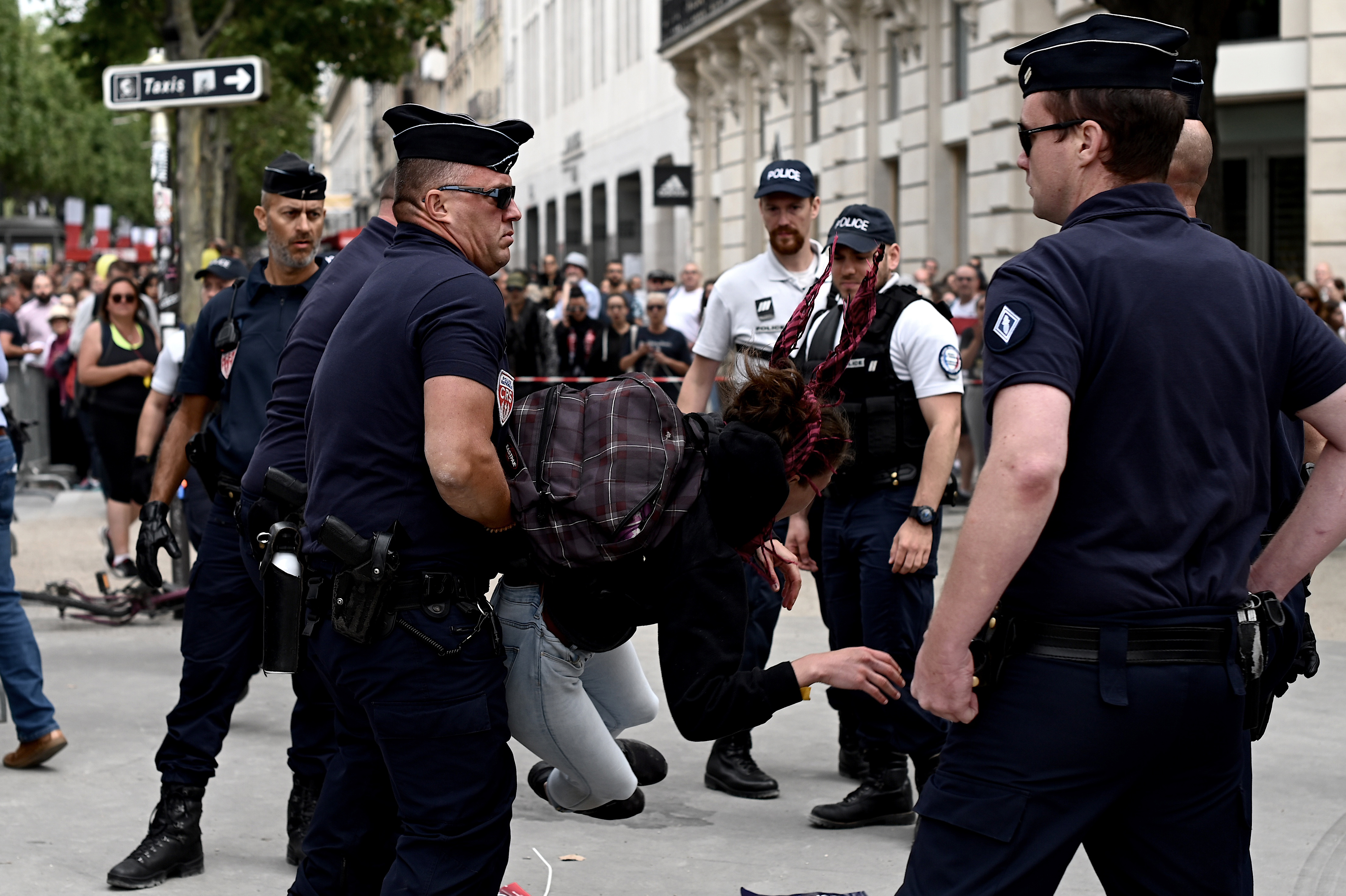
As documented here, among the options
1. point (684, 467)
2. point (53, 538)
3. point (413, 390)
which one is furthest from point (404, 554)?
point (53, 538)

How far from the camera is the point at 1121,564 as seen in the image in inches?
103

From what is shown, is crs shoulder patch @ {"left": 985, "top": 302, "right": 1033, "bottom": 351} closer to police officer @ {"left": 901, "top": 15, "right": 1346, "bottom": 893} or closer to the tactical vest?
police officer @ {"left": 901, "top": 15, "right": 1346, "bottom": 893}

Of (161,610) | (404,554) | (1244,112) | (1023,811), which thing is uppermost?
(1244,112)

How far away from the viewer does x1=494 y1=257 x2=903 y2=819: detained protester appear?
9.86ft

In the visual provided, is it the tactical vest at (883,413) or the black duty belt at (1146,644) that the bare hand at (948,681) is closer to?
the black duty belt at (1146,644)

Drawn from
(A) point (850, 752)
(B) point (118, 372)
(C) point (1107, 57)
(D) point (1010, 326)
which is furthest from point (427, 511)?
(B) point (118, 372)

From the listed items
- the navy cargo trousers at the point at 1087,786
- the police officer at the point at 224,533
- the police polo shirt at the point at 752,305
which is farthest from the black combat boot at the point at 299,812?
the navy cargo trousers at the point at 1087,786

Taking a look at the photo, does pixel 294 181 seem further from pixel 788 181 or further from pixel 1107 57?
pixel 1107 57

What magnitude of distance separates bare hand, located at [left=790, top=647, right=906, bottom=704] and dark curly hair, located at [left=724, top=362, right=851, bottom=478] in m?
0.38

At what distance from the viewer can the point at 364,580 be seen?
10.5 ft

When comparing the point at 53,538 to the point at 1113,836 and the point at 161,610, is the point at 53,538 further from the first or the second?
the point at 1113,836

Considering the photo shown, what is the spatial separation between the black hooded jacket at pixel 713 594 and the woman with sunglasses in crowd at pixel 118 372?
7.74 metres

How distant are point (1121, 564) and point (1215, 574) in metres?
0.19

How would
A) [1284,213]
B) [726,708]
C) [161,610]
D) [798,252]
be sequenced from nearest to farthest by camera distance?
[726,708], [798,252], [161,610], [1284,213]
